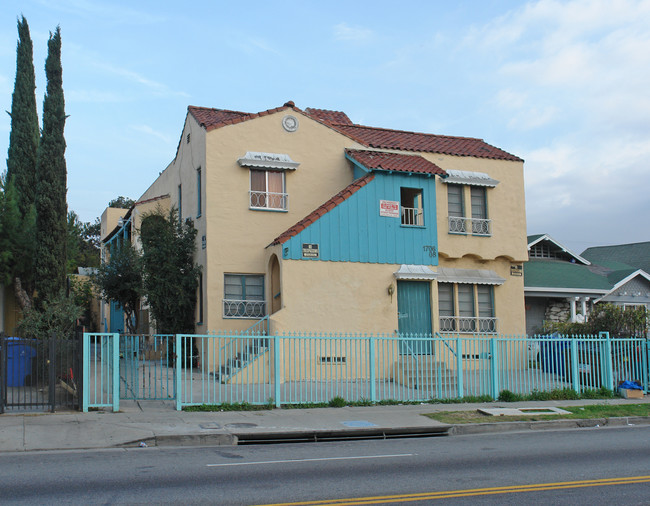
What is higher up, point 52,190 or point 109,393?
point 52,190

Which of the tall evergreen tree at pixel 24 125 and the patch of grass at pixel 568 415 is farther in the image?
the tall evergreen tree at pixel 24 125

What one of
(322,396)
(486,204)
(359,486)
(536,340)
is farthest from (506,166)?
(359,486)

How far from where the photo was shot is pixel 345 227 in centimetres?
1977

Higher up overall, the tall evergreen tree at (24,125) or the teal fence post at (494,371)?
the tall evergreen tree at (24,125)

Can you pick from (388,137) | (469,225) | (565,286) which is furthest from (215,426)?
(565,286)

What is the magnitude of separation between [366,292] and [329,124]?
6.13 meters

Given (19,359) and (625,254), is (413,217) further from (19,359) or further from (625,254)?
(625,254)

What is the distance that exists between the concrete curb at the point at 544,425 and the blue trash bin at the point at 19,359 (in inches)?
329

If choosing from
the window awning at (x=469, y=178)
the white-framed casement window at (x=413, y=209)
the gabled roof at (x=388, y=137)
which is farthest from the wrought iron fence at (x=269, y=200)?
the window awning at (x=469, y=178)

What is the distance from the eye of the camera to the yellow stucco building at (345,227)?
19.5 meters

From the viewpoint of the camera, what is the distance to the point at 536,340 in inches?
A: 687

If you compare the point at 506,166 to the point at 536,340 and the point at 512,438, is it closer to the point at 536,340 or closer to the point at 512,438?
the point at 536,340

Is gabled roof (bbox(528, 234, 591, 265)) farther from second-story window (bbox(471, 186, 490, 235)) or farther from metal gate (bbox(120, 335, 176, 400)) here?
metal gate (bbox(120, 335, 176, 400))

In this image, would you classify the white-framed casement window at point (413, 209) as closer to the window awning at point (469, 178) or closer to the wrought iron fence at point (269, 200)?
the window awning at point (469, 178)
